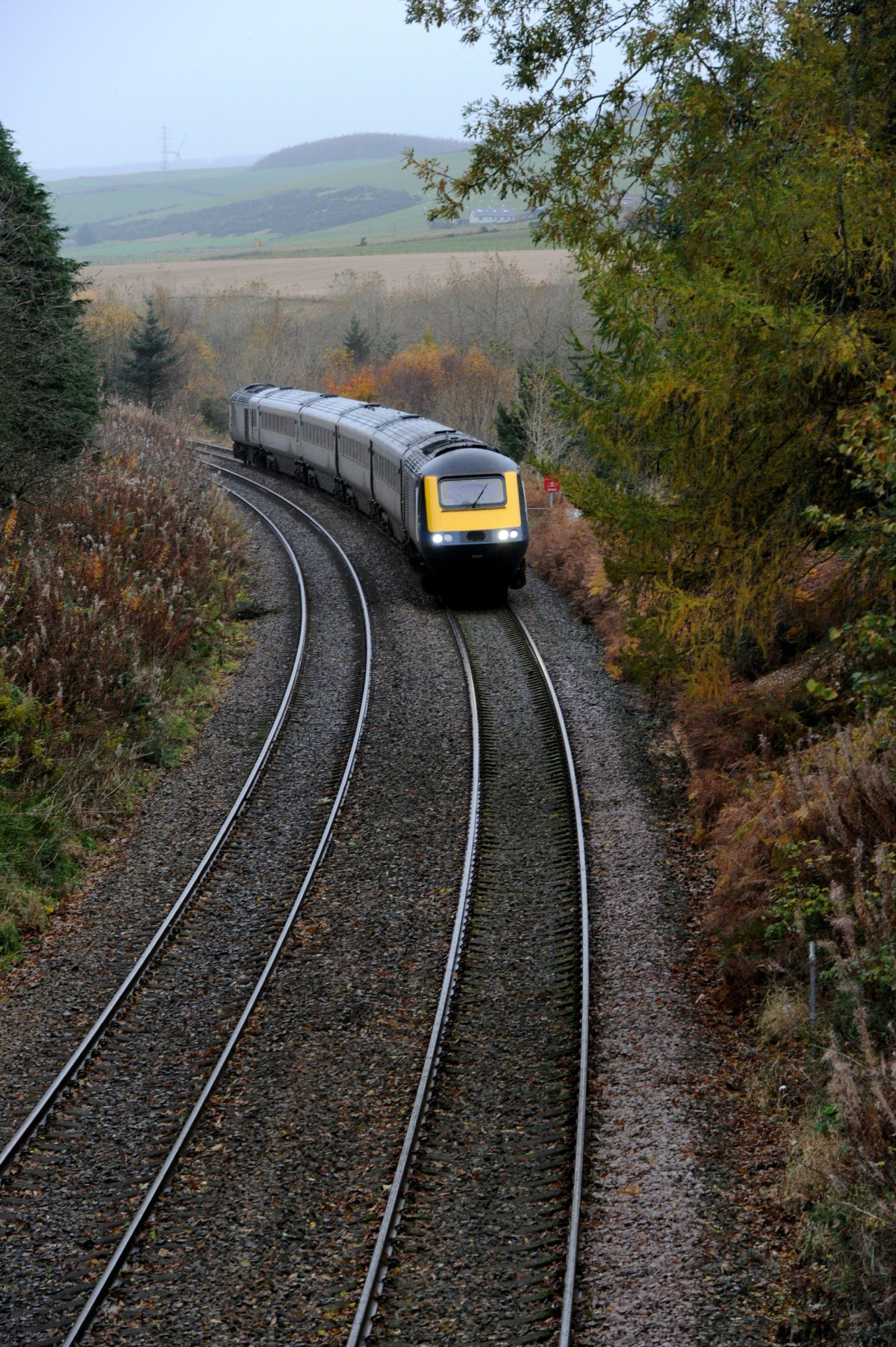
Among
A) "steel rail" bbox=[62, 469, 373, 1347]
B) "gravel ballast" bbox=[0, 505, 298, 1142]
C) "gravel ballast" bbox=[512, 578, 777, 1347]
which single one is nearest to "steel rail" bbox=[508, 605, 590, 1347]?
"gravel ballast" bbox=[512, 578, 777, 1347]

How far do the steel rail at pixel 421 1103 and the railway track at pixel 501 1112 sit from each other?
0.04 ft

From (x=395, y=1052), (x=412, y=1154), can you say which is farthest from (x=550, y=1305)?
(x=395, y=1052)

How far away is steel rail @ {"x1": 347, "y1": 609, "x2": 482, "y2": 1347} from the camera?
696 centimetres

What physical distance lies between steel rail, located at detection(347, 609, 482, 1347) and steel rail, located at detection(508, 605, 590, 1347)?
1105 millimetres

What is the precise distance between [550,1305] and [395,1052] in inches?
115

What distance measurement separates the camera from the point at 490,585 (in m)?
23.1

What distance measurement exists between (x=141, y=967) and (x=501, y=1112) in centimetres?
384

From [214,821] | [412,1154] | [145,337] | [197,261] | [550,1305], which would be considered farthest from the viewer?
[197,261]

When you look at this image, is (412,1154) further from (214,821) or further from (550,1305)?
(214,821)

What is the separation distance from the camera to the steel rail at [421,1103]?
6.96m

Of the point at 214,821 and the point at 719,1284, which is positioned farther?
the point at 214,821

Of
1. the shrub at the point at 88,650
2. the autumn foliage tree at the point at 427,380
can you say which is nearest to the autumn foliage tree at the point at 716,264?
the shrub at the point at 88,650

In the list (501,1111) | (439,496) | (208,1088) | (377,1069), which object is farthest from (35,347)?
(501,1111)

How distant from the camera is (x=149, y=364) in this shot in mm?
52031
